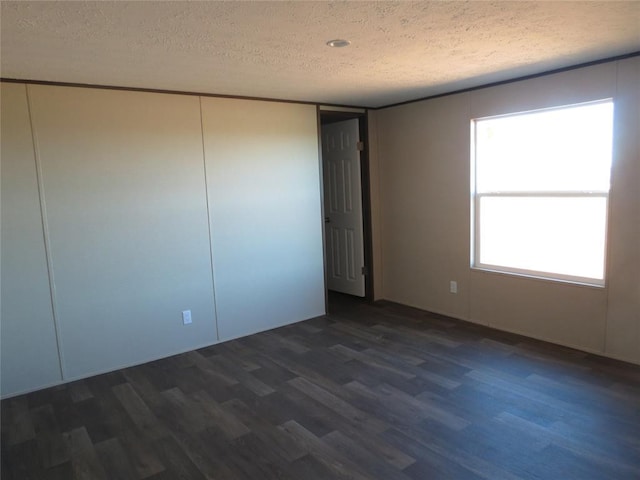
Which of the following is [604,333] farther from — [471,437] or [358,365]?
[358,365]

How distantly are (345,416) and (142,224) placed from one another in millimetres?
2234

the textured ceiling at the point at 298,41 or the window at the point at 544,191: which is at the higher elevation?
the textured ceiling at the point at 298,41

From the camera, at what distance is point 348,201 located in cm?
549

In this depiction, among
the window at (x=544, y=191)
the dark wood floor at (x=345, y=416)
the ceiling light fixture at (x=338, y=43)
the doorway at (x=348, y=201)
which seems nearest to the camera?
the dark wood floor at (x=345, y=416)

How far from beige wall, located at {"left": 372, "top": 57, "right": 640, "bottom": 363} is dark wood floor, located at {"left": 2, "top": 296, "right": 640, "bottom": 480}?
0.87 feet

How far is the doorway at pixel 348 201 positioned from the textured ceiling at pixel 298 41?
4.88 feet

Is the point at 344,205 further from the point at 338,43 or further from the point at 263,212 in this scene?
the point at 338,43

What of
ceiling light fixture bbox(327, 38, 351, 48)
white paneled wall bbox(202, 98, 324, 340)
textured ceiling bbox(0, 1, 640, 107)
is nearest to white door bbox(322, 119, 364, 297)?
white paneled wall bbox(202, 98, 324, 340)

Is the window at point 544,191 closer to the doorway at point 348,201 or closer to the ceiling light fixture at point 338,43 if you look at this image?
the doorway at point 348,201

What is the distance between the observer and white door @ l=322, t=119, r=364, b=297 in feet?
17.5

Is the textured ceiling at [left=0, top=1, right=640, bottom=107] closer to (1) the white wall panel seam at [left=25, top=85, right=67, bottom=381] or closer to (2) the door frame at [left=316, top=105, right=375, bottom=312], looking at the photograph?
(1) the white wall panel seam at [left=25, top=85, right=67, bottom=381]

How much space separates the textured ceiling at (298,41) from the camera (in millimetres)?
2088

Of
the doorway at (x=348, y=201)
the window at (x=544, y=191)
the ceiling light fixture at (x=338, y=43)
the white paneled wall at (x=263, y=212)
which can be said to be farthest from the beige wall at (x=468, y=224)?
the ceiling light fixture at (x=338, y=43)

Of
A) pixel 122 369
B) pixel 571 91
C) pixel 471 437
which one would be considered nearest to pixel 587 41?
pixel 571 91
